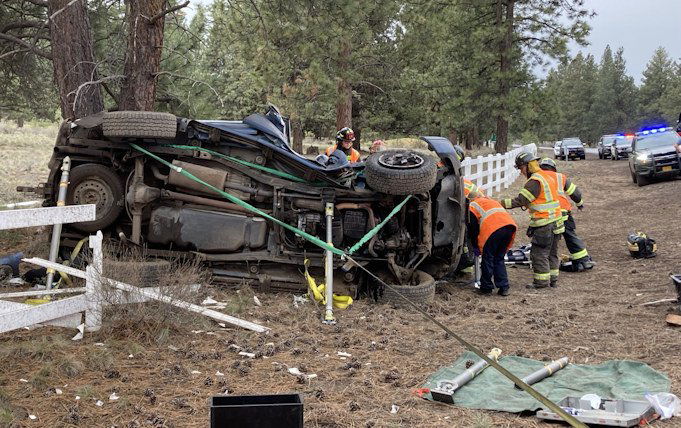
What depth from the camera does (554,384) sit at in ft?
15.3

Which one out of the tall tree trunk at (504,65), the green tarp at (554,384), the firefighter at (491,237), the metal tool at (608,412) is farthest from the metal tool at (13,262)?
the tall tree trunk at (504,65)

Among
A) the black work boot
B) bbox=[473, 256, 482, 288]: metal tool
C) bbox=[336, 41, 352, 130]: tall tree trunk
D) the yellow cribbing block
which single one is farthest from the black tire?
bbox=[336, 41, 352, 130]: tall tree trunk

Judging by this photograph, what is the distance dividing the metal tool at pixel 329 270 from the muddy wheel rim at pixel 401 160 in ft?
2.52

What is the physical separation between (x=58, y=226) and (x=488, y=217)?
475 cm

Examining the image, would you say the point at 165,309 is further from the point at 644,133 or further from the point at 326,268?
the point at 644,133

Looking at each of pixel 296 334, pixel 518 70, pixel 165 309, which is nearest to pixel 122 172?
pixel 165 309

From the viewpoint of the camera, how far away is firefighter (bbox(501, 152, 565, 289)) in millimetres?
8594

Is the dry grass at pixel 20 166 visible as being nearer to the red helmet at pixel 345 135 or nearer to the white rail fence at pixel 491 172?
the red helmet at pixel 345 135

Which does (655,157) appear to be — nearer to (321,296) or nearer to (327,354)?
(321,296)

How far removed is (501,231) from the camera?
8.04 metres

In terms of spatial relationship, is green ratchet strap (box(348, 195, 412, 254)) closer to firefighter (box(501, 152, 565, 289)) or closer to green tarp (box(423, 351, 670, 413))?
green tarp (box(423, 351, 670, 413))

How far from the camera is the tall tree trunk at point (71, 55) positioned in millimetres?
9789

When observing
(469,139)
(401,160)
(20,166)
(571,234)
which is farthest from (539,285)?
(469,139)

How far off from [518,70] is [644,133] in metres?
6.28
